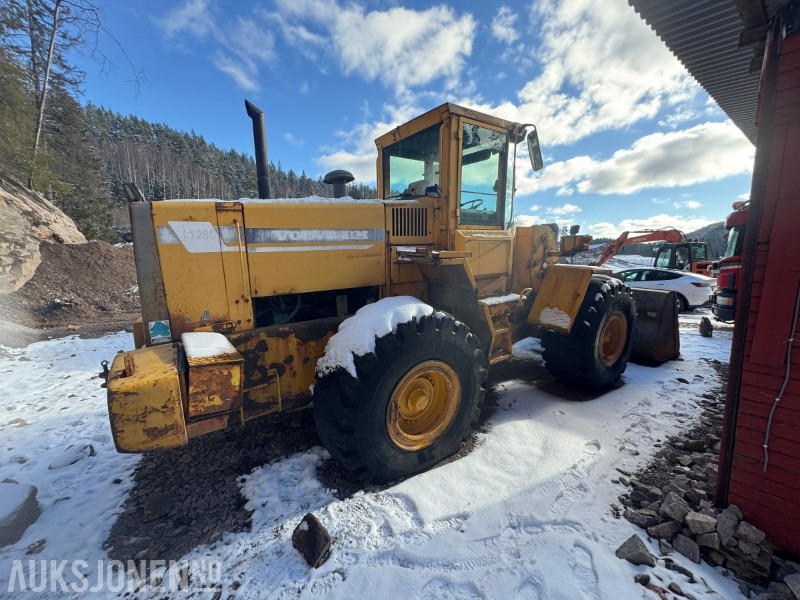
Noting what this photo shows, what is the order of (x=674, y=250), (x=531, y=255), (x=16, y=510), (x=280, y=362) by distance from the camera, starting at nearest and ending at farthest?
(x=16, y=510)
(x=280, y=362)
(x=531, y=255)
(x=674, y=250)

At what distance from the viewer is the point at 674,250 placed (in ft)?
44.8

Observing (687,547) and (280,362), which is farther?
(280,362)

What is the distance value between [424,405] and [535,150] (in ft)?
10.6

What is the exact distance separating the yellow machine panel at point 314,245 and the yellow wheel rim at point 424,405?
41.9 inches

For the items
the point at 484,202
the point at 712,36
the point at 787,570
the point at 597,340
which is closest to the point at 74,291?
the point at 484,202

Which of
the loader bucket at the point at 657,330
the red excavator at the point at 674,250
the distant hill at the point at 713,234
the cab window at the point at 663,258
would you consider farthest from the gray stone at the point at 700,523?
the distant hill at the point at 713,234

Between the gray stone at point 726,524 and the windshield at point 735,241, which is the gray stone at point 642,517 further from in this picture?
the windshield at point 735,241

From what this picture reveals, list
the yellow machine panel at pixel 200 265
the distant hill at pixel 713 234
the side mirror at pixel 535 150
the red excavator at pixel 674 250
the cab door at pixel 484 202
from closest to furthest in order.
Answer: the yellow machine panel at pixel 200 265
the cab door at pixel 484 202
the side mirror at pixel 535 150
the red excavator at pixel 674 250
the distant hill at pixel 713 234

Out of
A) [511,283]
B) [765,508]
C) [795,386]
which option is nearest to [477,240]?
[511,283]

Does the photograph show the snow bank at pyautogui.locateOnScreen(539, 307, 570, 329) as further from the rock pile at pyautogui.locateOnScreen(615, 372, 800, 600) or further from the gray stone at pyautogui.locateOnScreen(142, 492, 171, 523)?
the gray stone at pyautogui.locateOnScreen(142, 492, 171, 523)

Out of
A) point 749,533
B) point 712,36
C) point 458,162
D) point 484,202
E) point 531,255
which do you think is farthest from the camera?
point 531,255

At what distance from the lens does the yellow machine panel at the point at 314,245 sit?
2.86 meters

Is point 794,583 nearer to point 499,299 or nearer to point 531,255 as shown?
point 499,299

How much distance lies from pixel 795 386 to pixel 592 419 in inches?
73.9
